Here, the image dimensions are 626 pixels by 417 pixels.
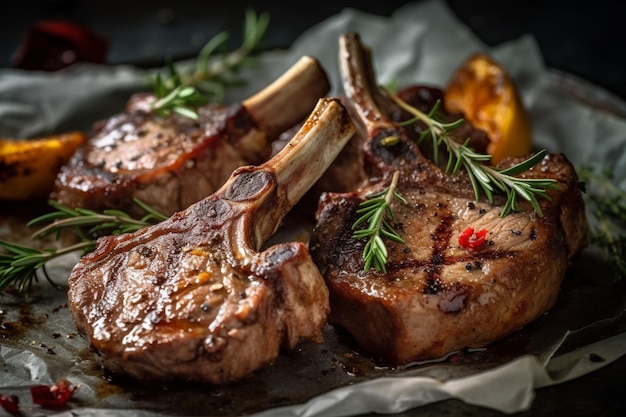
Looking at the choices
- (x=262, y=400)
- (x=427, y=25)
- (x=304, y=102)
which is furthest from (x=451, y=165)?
(x=427, y=25)

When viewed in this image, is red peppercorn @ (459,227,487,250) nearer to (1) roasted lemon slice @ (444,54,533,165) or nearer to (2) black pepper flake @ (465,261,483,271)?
(2) black pepper flake @ (465,261,483,271)

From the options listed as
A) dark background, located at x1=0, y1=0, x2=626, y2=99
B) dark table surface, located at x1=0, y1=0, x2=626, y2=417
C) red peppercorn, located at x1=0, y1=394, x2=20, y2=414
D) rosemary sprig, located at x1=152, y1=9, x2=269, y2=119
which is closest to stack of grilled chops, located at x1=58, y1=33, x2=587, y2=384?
red peppercorn, located at x1=0, y1=394, x2=20, y2=414

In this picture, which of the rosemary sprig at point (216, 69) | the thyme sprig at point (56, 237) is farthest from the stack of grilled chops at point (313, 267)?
the rosemary sprig at point (216, 69)

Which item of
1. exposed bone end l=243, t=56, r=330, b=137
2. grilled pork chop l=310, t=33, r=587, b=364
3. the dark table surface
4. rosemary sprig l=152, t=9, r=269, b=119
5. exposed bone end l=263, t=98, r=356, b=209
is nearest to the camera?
grilled pork chop l=310, t=33, r=587, b=364

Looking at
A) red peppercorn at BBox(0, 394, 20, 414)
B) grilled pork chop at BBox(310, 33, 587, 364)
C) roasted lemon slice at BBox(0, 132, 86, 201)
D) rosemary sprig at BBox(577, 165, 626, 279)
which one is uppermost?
roasted lemon slice at BBox(0, 132, 86, 201)

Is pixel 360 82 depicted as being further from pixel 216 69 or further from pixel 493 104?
pixel 216 69

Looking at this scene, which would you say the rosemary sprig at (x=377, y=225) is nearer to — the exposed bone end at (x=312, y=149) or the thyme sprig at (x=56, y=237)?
the exposed bone end at (x=312, y=149)

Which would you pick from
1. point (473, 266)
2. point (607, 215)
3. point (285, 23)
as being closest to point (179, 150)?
point (473, 266)

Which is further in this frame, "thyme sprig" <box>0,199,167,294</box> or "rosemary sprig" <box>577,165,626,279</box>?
"rosemary sprig" <box>577,165,626,279</box>
